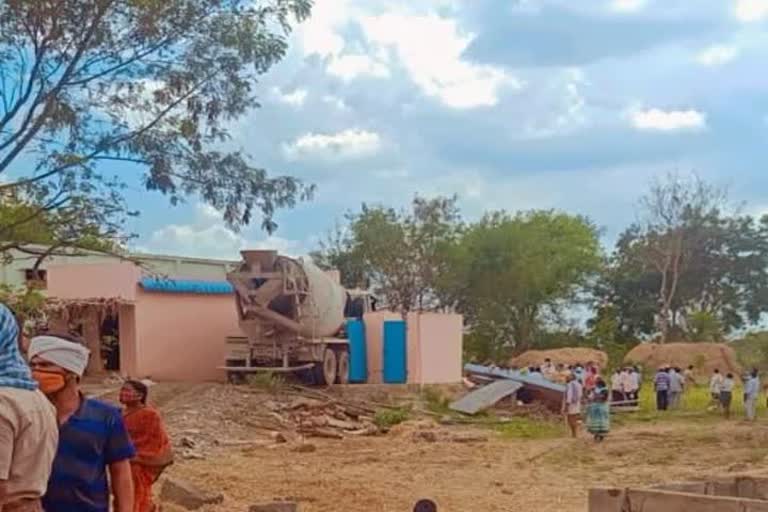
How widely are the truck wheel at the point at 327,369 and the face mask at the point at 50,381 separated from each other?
876 inches

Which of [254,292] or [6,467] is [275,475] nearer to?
[254,292]

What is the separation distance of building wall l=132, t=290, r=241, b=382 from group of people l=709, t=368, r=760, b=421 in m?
11.6

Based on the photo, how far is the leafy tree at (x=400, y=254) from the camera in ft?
149

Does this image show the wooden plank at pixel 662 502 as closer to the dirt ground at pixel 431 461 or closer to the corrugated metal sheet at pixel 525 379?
the dirt ground at pixel 431 461

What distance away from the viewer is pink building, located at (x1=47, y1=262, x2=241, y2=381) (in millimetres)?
26438

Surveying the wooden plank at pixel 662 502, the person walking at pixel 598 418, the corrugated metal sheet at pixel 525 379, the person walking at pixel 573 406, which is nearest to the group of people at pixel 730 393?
the corrugated metal sheet at pixel 525 379

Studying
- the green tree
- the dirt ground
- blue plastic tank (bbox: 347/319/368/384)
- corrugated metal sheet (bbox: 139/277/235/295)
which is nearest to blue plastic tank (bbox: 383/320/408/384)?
blue plastic tank (bbox: 347/319/368/384)

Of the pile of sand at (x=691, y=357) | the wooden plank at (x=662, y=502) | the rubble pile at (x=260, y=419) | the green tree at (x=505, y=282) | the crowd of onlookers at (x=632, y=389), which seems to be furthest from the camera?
the green tree at (x=505, y=282)

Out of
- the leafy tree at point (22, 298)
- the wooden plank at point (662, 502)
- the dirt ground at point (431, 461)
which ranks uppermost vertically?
the leafy tree at point (22, 298)

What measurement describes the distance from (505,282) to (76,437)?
139 ft

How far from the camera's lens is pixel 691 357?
3750cm

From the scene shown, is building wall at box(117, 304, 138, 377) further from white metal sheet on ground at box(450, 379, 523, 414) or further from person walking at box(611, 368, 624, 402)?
person walking at box(611, 368, 624, 402)

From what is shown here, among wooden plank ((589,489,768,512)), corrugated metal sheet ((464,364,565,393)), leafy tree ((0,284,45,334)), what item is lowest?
corrugated metal sheet ((464,364,565,393))

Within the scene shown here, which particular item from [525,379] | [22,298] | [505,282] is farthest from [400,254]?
[22,298]
